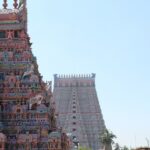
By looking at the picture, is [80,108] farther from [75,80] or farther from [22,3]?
[22,3]

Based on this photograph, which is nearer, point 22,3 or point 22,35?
point 22,35

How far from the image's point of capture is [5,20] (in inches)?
2087

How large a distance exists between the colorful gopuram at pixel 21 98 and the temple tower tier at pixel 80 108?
42.3 metres

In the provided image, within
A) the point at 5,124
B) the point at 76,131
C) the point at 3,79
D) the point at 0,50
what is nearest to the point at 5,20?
the point at 0,50

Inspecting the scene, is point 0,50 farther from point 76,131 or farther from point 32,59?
point 76,131

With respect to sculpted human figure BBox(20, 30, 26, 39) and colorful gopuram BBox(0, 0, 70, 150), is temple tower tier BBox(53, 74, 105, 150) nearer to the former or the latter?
colorful gopuram BBox(0, 0, 70, 150)

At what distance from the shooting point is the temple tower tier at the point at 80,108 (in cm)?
9514

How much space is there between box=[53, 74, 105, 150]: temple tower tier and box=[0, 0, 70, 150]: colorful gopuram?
42261mm

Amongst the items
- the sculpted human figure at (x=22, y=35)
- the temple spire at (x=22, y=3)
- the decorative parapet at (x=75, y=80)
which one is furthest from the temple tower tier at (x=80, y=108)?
the sculpted human figure at (x=22, y=35)

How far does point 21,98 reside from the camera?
49.3 meters

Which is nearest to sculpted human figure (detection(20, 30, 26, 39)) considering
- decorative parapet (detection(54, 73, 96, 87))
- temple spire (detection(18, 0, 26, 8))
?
temple spire (detection(18, 0, 26, 8))

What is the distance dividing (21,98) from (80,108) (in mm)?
52645

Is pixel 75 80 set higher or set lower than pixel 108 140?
higher

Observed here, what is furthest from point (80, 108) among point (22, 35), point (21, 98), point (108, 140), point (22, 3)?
point (21, 98)
